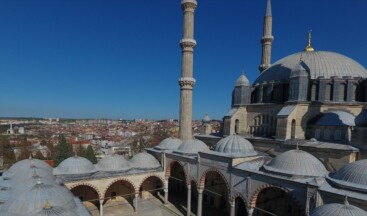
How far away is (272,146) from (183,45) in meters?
11.8

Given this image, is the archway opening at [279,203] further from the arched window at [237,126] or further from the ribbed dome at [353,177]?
the arched window at [237,126]

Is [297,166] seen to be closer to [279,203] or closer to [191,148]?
[279,203]

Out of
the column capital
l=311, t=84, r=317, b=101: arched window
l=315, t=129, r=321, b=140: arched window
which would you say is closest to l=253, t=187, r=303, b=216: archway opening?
l=315, t=129, r=321, b=140: arched window

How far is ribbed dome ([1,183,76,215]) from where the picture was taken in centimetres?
843

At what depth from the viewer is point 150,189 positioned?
1945cm

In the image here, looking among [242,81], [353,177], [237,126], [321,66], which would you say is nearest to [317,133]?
[321,66]

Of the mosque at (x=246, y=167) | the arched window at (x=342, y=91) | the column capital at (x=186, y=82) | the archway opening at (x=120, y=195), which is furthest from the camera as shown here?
the column capital at (x=186, y=82)

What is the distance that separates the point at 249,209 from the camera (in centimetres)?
1193

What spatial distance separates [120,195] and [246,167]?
10504mm

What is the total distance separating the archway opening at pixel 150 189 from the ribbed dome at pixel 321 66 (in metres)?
12.2

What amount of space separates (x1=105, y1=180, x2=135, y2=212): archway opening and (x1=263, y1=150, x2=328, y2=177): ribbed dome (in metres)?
10.7

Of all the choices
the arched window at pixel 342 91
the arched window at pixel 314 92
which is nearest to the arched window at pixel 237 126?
the arched window at pixel 314 92

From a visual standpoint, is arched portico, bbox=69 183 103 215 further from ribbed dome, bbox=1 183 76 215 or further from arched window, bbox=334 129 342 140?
arched window, bbox=334 129 342 140

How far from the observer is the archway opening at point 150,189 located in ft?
62.2
